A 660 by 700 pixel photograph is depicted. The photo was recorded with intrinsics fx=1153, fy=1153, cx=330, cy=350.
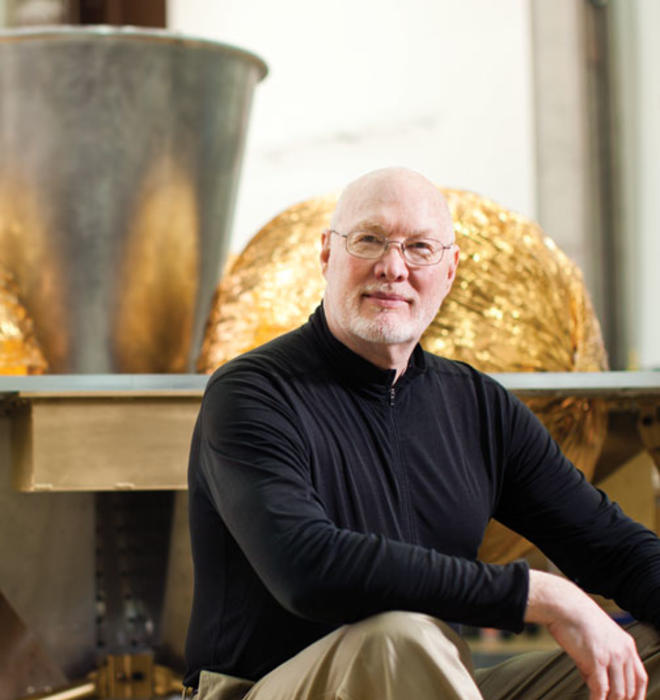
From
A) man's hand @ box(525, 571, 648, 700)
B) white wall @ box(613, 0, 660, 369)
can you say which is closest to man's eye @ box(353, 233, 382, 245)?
man's hand @ box(525, 571, 648, 700)

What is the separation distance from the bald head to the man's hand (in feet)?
1.32

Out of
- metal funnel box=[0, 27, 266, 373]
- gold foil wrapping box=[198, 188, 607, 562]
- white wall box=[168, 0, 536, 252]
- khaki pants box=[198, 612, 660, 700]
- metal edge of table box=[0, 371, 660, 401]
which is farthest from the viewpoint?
white wall box=[168, 0, 536, 252]

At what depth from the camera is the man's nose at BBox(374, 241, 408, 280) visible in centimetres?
123

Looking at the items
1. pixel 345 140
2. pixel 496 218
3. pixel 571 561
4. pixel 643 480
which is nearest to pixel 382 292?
pixel 571 561

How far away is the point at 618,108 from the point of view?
373 centimetres

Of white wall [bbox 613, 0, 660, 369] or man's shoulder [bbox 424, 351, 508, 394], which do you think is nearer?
man's shoulder [bbox 424, 351, 508, 394]

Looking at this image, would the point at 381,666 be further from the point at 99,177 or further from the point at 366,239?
the point at 99,177

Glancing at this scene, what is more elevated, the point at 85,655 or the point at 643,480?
the point at 643,480

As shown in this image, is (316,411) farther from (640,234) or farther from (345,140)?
(640,234)

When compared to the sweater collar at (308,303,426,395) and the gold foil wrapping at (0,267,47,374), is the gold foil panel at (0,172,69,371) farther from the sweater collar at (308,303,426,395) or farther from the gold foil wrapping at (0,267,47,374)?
the sweater collar at (308,303,426,395)

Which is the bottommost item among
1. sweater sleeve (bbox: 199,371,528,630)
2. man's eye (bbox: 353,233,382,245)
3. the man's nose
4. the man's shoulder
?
sweater sleeve (bbox: 199,371,528,630)

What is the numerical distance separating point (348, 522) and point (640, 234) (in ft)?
8.91

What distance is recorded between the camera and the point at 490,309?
5.22 feet

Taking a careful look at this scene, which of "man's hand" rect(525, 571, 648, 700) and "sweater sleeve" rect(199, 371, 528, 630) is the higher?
"sweater sleeve" rect(199, 371, 528, 630)
